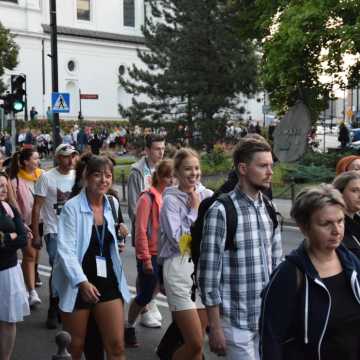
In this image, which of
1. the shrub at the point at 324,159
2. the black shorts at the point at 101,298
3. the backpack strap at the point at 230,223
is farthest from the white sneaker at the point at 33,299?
the shrub at the point at 324,159

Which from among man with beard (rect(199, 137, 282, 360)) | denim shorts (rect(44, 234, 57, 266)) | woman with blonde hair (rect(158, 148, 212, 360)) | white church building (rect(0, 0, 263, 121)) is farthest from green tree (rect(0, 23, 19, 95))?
man with beard (rect(199, 137, 282, 360))

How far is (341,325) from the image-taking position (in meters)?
3.15

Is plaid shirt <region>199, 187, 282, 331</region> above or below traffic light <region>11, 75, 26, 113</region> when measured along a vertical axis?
below

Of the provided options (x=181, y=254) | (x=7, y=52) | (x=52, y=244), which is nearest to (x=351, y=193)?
(x=181, y=254)

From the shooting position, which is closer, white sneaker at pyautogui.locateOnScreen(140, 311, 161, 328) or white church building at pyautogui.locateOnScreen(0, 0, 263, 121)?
white sneaker at pyautogui.locateOnScreen(140, 311, 161, 328)

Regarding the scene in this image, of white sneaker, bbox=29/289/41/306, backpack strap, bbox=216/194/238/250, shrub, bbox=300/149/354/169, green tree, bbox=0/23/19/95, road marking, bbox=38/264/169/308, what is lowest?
road marking, bbox=38/264/169/308

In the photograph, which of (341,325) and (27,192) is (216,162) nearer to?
(27,192)

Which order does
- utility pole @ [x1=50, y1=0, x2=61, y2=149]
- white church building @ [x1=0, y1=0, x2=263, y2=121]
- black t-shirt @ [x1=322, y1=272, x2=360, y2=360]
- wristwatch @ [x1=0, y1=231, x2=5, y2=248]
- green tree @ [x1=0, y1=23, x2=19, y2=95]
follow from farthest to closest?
white church building @ [x1=0, y1=0, x2=263, y2=121]
green tree @ [x1=0, y1=23, x2=19, y2=95]
utility pole @ [x1=50, y1=0, x2=61, y2=149]
wristwatch @ [x1=0, y1=231, x2=5, y2=248]
black t-shirt @ [x1=322, y1=272, x2=360, y2=360]

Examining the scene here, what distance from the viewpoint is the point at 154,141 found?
7.53 meters

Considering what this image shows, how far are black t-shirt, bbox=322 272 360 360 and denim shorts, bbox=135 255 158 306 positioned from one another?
3526mm

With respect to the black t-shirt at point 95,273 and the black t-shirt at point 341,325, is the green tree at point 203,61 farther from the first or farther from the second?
the black t-shirt at point 341,325

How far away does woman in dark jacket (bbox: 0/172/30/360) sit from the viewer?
19.0 ft

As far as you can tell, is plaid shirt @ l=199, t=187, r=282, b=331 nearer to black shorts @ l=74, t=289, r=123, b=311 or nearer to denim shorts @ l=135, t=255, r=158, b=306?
black shorts @ l=74, t=289, r=123, b=311

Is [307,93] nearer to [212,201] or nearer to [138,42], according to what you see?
[212,201]
